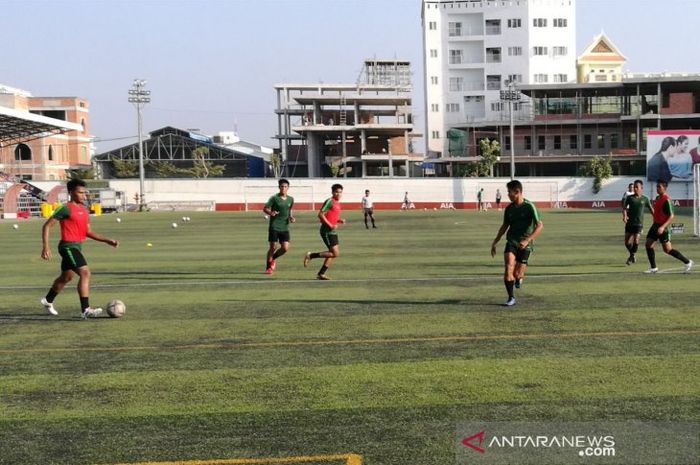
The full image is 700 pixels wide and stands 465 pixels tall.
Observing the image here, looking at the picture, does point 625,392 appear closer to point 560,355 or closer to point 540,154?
point 560,355

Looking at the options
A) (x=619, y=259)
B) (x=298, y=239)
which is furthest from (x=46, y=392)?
(x=298, y=239)

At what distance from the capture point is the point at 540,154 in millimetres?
77312

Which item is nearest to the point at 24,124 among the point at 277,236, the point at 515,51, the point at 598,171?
the point at 277,236

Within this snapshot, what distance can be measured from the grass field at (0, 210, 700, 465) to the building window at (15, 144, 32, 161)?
77.5 meters

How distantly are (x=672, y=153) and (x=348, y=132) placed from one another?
4208 centimetres

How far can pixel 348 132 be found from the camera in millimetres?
88938

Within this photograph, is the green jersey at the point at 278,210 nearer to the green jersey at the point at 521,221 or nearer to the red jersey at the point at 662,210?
the green jersey at the point at 521,221

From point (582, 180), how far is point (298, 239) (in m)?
44.1

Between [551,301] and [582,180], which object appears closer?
[551,301]

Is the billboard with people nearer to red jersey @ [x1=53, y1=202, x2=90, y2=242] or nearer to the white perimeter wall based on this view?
the white perimeter wall

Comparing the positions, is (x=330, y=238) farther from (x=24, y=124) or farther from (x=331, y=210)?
(x=24, y=124)

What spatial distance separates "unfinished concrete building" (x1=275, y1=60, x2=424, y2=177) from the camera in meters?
87.0

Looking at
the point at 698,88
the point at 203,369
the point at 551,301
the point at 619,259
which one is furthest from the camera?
the point at 698,88

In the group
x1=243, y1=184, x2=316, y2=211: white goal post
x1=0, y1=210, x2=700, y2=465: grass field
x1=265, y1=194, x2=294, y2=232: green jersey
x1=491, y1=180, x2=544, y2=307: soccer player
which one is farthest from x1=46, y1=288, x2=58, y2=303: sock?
x1=243, y1=184, x2=316, y2=211: white goal post
